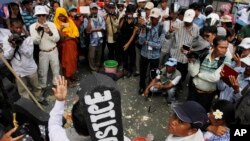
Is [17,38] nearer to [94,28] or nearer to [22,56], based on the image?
[22,56]

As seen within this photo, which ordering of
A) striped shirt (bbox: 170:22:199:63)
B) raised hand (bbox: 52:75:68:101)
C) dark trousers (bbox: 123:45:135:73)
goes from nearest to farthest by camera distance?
raised hand (bbox: 52:75:68:101)
striped shirt (bbox: 170:22:199:63)
dark trousers (bbox: 123:45:135:73)

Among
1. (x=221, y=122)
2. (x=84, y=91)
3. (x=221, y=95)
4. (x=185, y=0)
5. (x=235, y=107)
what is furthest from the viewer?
(x=185, y=0)

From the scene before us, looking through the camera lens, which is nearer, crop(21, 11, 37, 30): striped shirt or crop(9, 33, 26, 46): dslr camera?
crop(9, 33, 26, 46): dslr camera

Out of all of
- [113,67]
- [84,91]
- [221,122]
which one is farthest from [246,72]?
[113,67]

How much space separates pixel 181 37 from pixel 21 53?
10.2 ft

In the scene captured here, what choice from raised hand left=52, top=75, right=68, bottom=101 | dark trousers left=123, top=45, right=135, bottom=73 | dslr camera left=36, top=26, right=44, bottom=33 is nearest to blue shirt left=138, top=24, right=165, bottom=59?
dark trousers left=123, top=45, right=135, bottom=73

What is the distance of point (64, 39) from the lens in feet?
18.8

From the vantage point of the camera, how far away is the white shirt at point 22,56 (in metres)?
4.56

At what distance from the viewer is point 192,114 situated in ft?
7.44

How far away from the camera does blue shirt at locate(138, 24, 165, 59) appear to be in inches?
207

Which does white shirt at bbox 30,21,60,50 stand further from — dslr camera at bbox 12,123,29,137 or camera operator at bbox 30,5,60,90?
dslr camera at bbox 12,123,29,137

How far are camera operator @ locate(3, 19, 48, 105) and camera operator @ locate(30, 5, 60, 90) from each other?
1.07 feet

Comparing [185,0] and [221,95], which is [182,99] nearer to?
[221,95]

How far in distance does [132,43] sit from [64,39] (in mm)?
1608
